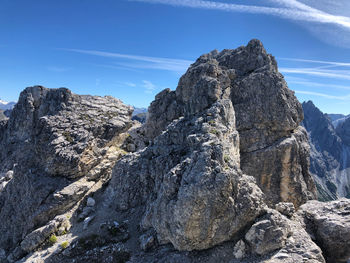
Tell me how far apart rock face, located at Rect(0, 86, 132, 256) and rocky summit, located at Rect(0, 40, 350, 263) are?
7.9 inches

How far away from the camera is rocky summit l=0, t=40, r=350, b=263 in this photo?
737 inches

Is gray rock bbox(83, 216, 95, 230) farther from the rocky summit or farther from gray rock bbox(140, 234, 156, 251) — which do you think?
gray rock bbox(140, 234, 156, 251)

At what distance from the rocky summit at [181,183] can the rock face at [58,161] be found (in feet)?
0.66

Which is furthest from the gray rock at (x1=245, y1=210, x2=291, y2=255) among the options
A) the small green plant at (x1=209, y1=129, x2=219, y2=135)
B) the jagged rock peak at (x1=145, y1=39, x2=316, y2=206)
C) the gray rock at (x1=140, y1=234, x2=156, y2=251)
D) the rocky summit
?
the jagged rock peak at (x1=145, y1=39, x2=316, y2=206)

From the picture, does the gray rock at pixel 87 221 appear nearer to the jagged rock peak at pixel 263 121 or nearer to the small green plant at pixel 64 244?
the small green plant at pixel 64 244

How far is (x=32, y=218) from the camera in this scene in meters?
31.2

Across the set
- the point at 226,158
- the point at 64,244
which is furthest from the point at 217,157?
the point at 64,244

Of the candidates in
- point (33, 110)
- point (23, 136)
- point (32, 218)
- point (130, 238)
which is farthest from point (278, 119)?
point (23, 136)

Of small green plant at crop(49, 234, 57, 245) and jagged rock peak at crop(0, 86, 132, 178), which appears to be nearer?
small green plant at crop(49, 234, 57, 245)

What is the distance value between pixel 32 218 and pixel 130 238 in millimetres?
18040

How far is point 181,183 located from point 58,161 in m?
25.5

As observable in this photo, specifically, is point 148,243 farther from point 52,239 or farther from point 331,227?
point 331,227

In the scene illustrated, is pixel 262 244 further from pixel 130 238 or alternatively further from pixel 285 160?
pixel 285 160

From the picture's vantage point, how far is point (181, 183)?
2025cm
